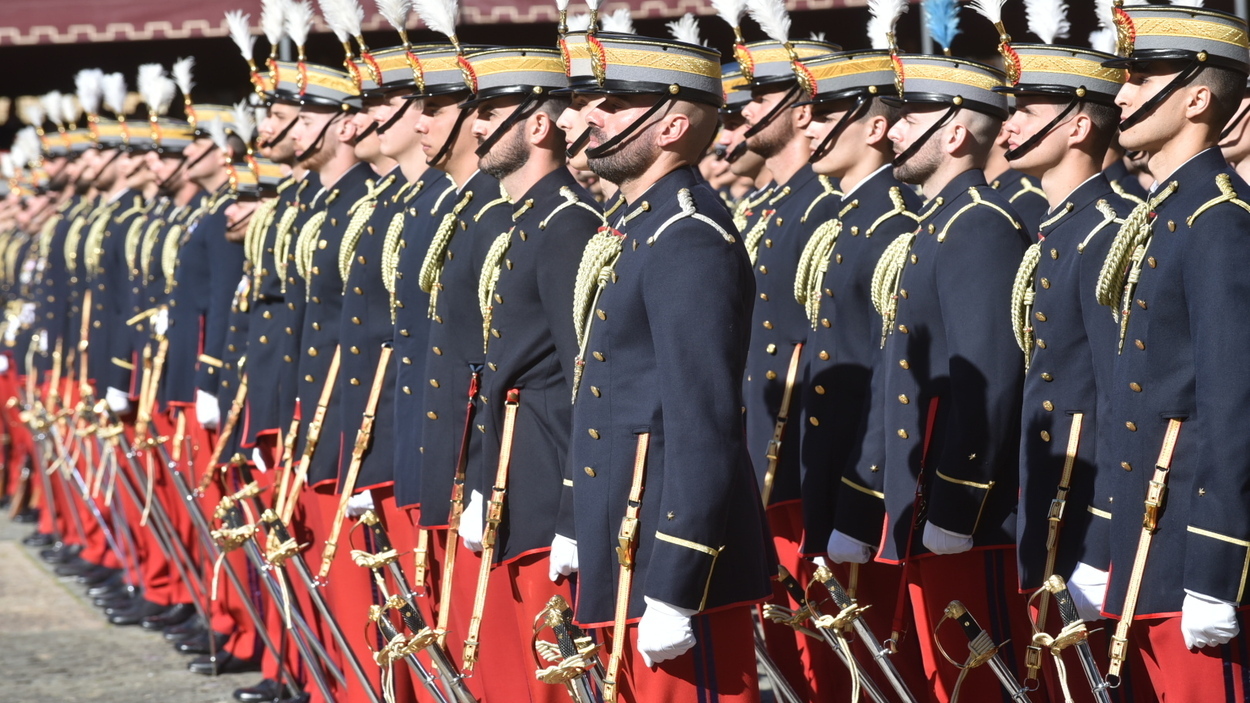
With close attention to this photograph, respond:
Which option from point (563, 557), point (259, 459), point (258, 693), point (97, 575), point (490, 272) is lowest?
point (97, 575)

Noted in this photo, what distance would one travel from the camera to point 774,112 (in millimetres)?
5492

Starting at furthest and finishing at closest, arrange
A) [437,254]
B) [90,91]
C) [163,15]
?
[163,15] < [90,91] < [437,254]

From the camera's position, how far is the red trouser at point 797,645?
197 inches

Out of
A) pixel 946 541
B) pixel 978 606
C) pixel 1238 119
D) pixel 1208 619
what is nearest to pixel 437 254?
pixel 946 541

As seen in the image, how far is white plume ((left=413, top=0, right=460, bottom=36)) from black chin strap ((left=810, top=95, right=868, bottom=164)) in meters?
1.11

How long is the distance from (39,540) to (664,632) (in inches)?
340

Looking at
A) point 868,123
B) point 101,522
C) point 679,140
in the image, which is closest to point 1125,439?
point 679,140

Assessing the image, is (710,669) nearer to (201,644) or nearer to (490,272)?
(490,272)

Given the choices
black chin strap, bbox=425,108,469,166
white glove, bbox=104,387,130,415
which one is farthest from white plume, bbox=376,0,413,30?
white glove, bbox=104,387,130,415

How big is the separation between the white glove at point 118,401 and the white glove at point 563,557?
534 cm

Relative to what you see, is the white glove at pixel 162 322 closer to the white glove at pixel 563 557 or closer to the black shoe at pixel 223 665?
the black shoe at pixel 223 665

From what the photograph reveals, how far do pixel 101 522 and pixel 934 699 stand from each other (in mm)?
5781

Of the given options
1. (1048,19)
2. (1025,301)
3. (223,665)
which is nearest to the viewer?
(1025,301)


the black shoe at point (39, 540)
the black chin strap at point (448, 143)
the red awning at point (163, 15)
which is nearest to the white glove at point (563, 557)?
the black chin strap at point (448, 143)
